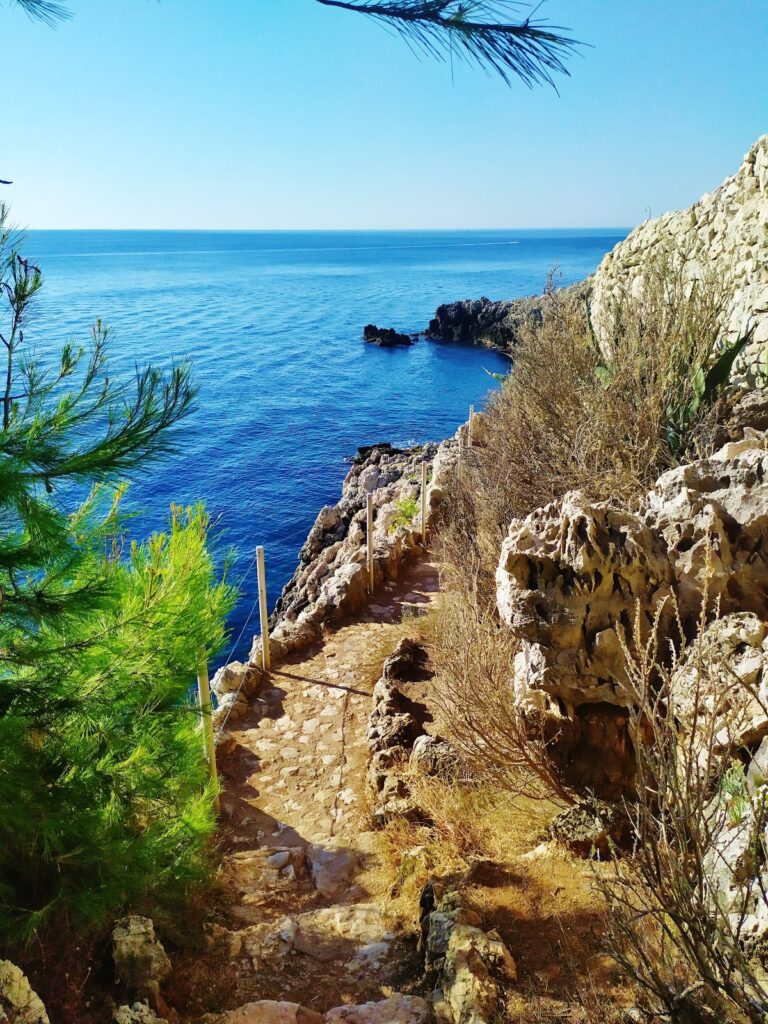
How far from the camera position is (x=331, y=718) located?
801cm

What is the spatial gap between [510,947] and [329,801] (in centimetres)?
278

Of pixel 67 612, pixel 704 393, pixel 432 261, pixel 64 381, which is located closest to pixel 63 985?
pixel 67 612

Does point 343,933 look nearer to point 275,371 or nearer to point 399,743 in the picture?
point 399,743

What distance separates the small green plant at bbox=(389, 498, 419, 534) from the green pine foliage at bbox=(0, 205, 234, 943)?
30.5ft

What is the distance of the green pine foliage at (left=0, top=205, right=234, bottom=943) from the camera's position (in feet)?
9.27

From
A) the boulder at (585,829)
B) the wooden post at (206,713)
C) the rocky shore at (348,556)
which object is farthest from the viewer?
the rocky shore at (348,556)

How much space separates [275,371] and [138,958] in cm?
3949

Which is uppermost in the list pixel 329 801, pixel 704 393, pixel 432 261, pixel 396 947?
pixel 432 261

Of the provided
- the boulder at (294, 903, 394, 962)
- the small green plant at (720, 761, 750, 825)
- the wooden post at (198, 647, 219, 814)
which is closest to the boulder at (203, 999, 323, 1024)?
the boulder at (294, 903, 394, 962)

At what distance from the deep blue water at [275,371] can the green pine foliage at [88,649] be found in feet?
0.75

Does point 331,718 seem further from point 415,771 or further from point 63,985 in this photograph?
point 63,985

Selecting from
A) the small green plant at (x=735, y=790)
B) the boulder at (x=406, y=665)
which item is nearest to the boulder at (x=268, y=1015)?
the small green plant at (x=735, y=790)

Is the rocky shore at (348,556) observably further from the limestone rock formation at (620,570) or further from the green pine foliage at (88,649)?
the limestone rock formation at (620,570)

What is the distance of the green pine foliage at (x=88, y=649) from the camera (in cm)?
283
